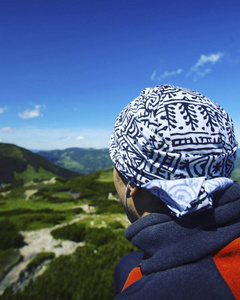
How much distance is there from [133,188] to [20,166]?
12996 cm

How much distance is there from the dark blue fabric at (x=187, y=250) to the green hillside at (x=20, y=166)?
4344 inches

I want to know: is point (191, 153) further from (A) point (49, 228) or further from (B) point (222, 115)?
(A) point (49, 228)

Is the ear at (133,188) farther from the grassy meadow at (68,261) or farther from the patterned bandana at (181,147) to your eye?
the grassy meadow at (68,261)

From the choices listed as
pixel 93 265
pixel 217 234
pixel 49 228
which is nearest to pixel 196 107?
pixel 217 234

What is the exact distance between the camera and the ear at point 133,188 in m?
1.56

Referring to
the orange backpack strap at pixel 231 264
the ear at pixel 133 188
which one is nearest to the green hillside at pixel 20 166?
the ear at pixel 133 188

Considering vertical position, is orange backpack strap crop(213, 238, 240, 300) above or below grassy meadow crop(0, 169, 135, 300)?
above

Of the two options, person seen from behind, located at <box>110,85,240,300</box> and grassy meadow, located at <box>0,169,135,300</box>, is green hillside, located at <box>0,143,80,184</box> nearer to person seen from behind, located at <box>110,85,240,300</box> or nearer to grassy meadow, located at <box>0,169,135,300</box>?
grassy meadow, located at <box>0,169,135,300</box>

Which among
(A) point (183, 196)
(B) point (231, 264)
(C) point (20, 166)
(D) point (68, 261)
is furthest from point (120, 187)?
(C) point (20, 166)

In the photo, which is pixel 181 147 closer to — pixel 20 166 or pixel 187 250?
pixel 187 250

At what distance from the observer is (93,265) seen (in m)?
6.07

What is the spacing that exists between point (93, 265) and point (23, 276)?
2.06m

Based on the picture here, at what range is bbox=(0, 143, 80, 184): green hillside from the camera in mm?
108363

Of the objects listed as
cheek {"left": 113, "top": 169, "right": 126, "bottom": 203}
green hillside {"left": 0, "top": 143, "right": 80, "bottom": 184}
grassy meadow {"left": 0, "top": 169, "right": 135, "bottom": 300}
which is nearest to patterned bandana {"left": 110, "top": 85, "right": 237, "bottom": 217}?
cheek {"left": 113, "top": 169, "right": 126, "bottom": 203}
